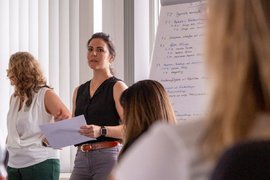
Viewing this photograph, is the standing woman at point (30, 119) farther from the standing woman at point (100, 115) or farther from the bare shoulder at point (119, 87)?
the bare shoulder at point (119, 87)

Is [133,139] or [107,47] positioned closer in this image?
[133,139]

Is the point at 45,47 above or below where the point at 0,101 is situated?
above

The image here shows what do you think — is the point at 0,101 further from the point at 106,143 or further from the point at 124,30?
the point at 106,143

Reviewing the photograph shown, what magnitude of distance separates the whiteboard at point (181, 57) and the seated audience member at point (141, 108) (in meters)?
0.94

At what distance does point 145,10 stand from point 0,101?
1.34 m

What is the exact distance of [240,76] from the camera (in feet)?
2.64

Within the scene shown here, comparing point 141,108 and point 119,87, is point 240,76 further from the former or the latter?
point 119,87

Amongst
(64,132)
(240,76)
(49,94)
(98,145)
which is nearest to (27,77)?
(49,94)

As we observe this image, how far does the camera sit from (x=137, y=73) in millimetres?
4184

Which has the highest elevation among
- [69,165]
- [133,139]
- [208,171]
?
[208,171]

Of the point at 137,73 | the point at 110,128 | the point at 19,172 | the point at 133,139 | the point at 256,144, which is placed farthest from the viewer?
the point at 137,73

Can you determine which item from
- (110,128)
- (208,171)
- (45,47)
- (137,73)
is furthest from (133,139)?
(45,47)

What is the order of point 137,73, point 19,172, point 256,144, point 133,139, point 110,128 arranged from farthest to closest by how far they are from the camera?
point 137,73 → point 19,172 → point 110,128 → point 133,139 → point 256,144

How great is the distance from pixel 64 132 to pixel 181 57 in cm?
81
